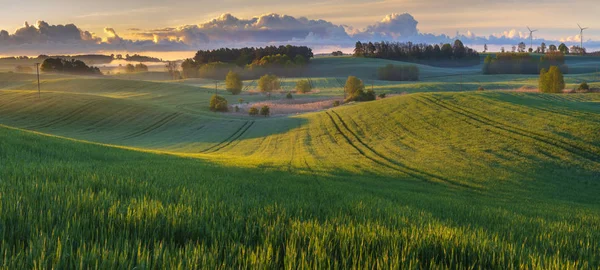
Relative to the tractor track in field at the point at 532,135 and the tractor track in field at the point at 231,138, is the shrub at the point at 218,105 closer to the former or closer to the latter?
the tractor track in field at the point at 231,138

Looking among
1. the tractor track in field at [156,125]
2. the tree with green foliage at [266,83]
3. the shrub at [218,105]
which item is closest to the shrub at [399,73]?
the tree with green foliage at [266,83]

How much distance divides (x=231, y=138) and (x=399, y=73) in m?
134

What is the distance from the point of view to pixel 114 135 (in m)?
62.9

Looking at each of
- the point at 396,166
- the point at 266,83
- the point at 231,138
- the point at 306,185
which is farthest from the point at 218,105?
the point at 306,185

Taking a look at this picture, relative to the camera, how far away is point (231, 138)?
193 ft

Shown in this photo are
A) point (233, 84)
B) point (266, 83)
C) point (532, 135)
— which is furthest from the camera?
point (266, 83)

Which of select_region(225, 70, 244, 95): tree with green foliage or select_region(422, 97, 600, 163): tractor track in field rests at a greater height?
select_region(225, 70, 244, 95): tree with green foliage

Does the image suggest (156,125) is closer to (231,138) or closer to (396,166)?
(231,138)

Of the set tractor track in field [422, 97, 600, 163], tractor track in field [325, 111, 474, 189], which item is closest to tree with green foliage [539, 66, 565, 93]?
tractor track in field [422, 97, 600, 163]

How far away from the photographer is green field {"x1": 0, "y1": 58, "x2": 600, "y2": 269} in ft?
11.3

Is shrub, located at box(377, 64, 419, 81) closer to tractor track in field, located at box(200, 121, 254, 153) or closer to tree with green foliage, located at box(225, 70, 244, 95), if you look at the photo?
tree with green foliage, located at box(225, 70, 244, 95)

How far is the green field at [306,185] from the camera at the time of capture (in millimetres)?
3443

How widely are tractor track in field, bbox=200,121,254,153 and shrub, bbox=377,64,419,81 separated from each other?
11848 cm

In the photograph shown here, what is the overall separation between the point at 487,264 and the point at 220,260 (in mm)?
2496
